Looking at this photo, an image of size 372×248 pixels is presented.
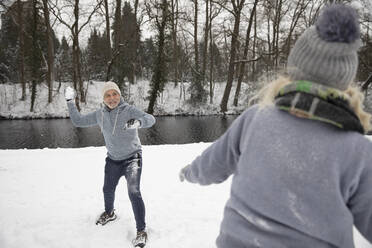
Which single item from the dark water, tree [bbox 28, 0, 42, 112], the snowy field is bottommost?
the dark water

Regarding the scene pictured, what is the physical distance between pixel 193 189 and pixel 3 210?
9.41 feet

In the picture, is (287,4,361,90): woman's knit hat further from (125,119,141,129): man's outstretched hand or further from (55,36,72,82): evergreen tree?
(55,36,72,82): evergreen tree

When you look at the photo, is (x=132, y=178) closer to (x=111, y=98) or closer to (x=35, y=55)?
(x=111, y=98)

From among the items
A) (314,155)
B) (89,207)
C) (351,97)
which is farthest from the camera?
(89,207)

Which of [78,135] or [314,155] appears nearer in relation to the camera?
[314,155]

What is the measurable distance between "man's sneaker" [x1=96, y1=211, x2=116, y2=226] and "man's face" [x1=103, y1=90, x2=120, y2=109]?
1.45 metres

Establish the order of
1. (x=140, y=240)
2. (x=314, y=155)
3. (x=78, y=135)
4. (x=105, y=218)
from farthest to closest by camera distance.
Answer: (x=78, y=135) → (x=105, y=218) → (x=140, y=240) → (x=314, y=155)

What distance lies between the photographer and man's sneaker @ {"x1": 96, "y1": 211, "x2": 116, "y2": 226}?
3352 mm

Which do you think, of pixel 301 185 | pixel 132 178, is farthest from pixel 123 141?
pixel 301 185

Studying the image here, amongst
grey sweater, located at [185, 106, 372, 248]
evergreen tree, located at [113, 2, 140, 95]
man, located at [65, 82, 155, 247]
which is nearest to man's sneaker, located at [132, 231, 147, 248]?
man, located at [65, 82, 155, 247]

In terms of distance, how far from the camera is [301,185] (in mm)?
871

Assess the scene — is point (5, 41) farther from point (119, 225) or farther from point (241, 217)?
point (241, 217)

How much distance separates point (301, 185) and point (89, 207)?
12.0 ft

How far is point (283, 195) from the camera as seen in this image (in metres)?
0.90
